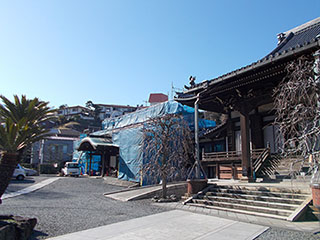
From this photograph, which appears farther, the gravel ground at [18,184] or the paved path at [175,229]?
the gravel ground at [18,184]

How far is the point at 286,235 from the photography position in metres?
5.43

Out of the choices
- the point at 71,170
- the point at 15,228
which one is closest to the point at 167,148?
the point at 15,228

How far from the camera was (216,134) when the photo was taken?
1914 centimetres

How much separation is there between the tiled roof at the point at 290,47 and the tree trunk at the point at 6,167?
8571mm

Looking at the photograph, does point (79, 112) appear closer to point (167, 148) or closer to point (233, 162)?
point (233, 162)

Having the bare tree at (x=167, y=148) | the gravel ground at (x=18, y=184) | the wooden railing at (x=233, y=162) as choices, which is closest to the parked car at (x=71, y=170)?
the gravel ground at (x=18, y=184)

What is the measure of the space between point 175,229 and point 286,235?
8.40ft

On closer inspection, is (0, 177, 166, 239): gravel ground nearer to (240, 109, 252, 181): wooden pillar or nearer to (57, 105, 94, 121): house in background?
(240, 109, 252, 181): wooden pillar

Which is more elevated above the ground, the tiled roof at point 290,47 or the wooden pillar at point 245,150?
the tiled roof at point 290,47

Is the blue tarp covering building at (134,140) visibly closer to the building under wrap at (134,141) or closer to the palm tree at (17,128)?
the building under wrap at (134,141)

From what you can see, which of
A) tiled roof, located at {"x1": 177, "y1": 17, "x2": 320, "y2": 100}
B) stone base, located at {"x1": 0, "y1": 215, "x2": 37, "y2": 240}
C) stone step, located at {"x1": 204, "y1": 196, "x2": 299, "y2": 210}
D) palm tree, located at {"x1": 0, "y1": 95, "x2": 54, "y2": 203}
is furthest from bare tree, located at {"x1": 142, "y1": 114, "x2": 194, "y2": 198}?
stone base, located at {"x1": 0, "y1": 215, "x2": 37, "y2": 240}

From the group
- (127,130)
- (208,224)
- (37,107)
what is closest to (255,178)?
(208,224)

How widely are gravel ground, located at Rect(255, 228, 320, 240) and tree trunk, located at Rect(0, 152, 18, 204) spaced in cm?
583

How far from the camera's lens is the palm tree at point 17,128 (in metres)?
5.65
